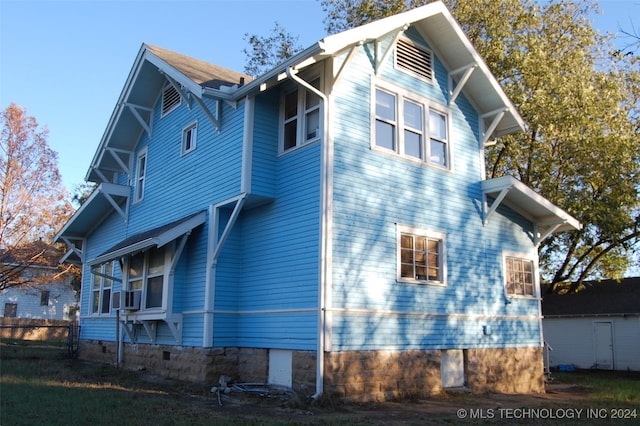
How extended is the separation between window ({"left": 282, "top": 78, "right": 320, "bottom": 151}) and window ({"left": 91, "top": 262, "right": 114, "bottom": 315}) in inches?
333

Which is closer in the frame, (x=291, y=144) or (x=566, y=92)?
(x=291, y=144)

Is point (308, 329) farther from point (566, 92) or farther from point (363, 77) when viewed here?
point (566, 92)

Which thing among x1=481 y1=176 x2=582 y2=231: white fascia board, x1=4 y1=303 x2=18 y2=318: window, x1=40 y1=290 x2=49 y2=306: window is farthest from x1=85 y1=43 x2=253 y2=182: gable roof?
x1=40 y1=290 x2=49 y2=306: window

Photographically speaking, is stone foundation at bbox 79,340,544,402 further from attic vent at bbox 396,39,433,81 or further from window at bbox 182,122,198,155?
attic vent at bbox 396,39,433,81

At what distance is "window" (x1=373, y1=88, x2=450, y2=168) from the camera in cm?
1302

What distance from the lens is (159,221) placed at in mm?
15883

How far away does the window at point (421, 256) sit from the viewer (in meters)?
12.7

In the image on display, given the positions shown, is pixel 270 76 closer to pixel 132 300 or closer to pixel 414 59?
pixel 414 59

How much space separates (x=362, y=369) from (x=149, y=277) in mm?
6395

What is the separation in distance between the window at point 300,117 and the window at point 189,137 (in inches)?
117

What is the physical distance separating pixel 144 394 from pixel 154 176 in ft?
24.0

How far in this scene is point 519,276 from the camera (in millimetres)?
15758

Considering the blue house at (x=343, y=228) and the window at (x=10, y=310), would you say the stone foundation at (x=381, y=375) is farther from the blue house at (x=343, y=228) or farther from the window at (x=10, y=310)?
the window at (x=10, y=310)

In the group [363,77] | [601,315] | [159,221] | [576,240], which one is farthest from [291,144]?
[601,315]
